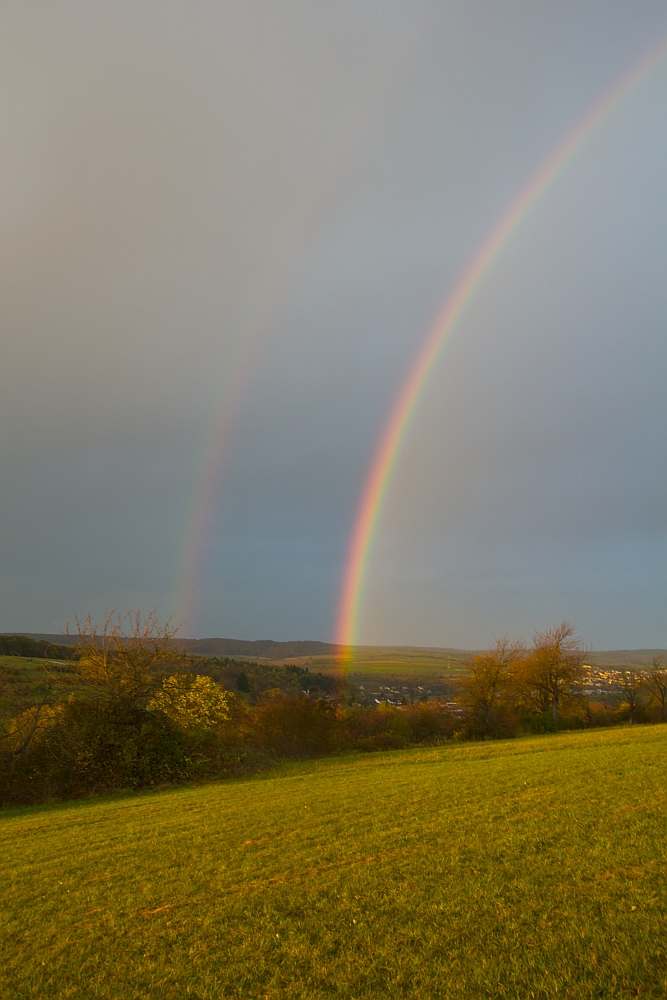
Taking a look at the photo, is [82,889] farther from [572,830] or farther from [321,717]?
[321,717]

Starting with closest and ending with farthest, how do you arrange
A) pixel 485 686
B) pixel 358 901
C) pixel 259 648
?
pixel 358 901 → pixel 485 686 → pixel 259 648

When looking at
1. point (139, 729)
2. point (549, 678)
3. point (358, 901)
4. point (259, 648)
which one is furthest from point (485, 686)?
point (259, 648)

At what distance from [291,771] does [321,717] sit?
17.8 m

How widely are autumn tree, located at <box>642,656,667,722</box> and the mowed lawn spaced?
211ft

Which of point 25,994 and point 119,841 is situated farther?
point 119,841

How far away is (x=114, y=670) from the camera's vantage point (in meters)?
30.0

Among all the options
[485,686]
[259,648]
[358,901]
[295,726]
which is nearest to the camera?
[358,901]

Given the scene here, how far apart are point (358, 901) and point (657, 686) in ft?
258

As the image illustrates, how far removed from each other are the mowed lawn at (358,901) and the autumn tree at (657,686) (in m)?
64.3

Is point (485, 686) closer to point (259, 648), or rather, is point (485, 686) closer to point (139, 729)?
point (139, 729)

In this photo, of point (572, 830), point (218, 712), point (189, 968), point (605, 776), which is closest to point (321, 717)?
point (218, 712)

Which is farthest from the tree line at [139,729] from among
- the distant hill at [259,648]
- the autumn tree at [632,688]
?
the distant hill at [259,648]

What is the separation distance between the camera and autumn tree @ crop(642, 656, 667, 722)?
6770 cm

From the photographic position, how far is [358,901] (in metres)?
7.73
